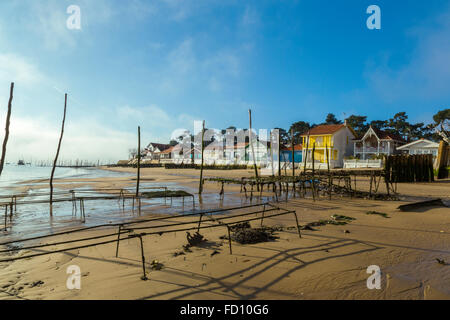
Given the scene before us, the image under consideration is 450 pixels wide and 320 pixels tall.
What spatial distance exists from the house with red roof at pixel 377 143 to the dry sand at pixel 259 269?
109ft

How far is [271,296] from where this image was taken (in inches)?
155

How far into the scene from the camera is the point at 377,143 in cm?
3741

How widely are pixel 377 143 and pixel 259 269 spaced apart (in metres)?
40.5

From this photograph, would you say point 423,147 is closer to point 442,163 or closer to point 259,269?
point 442,163

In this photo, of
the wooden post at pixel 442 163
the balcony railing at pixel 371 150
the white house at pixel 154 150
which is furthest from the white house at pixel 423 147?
the white house at pixel 154 150

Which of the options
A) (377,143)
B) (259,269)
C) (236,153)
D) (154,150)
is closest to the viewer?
(259,269)

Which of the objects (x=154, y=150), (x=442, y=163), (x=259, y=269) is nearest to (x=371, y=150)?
(x=442, y=163)

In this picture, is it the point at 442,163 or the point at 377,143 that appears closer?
the point at 442,163

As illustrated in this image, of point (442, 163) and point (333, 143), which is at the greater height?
point (333, 143)

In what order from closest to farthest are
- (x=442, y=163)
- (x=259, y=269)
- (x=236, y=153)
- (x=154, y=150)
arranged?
(x=259, y=269)
(x=442, y=163)
(x=236, y=153)
(x=154, y=150)

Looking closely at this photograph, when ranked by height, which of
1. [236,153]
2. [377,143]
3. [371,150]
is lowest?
[371,150]

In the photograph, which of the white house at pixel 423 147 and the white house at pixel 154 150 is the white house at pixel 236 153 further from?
the white house at pixel 154 150

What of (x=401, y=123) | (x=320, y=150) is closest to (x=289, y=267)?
(x=320, y=150)
